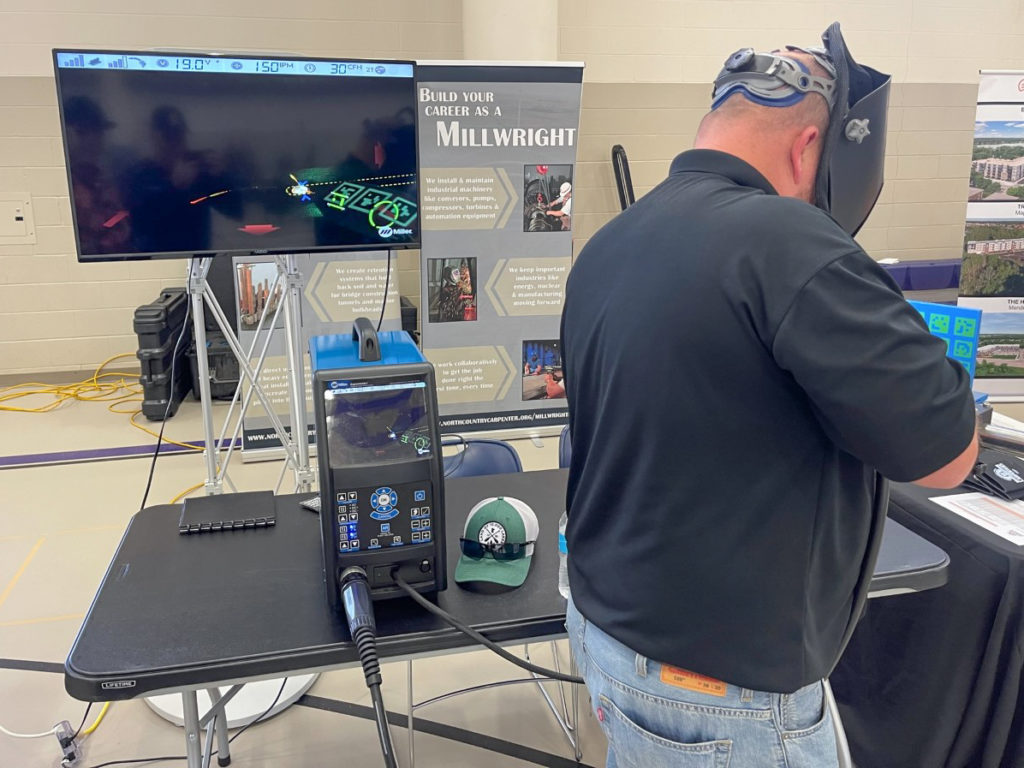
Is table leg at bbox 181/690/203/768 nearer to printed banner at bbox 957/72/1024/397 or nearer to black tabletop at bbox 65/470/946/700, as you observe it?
black tabletop at bbox 65/470/946/700

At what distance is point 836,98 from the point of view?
1.02 meters

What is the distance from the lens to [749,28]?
5328mm

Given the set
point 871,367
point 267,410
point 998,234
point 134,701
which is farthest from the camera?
point 998,234

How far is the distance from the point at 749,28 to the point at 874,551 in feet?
16.8

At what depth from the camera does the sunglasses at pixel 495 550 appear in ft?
4.71

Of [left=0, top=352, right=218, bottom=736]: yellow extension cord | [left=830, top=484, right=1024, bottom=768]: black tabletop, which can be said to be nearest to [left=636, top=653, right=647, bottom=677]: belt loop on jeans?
[left=830, top=484, right=1024, bottom=768]: black tabletop

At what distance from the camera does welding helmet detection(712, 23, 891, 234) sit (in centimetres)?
99

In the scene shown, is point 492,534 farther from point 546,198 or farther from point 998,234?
point 998,234

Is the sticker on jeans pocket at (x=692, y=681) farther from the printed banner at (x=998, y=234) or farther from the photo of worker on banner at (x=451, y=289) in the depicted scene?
the printed banner at (x=998, y=234)

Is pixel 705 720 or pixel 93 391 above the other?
pixel 705 720

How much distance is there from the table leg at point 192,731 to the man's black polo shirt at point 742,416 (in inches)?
32.6

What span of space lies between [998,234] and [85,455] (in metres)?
4.60

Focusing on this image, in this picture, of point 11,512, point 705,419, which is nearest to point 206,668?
point 705,419

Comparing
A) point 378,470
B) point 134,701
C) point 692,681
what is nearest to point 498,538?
point 378,470
